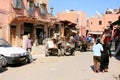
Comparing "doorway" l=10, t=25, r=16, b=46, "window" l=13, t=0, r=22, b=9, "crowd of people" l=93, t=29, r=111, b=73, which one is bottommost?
"crowd of people" l=93, t=29, r=111, b=73

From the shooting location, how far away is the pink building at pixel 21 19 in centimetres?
3478

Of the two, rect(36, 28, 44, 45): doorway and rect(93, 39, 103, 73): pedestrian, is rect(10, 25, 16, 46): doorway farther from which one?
rect(93, 39, 103, 73): pedestrian

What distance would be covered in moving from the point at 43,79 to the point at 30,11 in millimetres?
28630

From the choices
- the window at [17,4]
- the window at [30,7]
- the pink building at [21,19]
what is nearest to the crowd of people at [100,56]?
the pink building at [21,19]

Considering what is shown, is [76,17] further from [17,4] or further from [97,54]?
[97,54]

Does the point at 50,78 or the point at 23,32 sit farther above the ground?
the point at 23,32

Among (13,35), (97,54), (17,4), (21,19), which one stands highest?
(17,4)

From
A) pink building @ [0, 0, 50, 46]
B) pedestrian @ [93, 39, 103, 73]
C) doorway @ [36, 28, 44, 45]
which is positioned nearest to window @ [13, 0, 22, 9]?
pink building @ [0, 0, 50, 46]

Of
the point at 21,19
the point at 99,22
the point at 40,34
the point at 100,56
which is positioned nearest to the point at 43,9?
the point at 40,34

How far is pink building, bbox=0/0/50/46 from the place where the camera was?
34784 millimetres

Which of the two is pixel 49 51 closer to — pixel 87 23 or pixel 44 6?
pixel 44 6

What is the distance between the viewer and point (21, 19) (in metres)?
36.7

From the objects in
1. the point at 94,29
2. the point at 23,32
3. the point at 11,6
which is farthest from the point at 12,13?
the point at 94,29

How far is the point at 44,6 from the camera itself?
46375 mm
